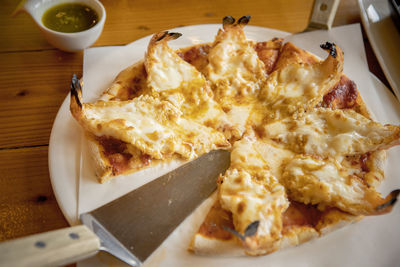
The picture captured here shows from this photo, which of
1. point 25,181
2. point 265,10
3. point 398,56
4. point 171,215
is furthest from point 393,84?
point 25,181

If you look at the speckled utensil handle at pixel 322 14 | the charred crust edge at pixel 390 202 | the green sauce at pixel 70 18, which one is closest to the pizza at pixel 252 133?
the charred crust edge at pixel 390 202

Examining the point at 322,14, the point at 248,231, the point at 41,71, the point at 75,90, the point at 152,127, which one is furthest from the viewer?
the point at 322,14

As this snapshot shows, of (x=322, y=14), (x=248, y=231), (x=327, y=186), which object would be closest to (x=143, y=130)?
(x=248, y=231)

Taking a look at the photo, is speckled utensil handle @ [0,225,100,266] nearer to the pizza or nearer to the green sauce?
the pizza

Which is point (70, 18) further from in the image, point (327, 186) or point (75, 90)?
point (327, 186)

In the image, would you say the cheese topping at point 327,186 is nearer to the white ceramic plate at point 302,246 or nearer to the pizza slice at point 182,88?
the white ceramic plate at point 302,246

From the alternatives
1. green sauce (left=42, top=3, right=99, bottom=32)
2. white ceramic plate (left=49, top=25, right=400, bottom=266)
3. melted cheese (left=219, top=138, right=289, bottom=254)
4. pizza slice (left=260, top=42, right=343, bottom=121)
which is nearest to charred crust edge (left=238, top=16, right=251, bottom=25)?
pizza slice (left=260, top=42, right=343, bottom=121)

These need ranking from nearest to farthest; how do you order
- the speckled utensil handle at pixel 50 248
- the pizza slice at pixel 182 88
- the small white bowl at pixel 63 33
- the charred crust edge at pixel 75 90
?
the speckled utensil handle at pixel 50 248, the charred crust edge at pixel 75 90, the pizza slice at pixel 182 88, the small white bowl at pixel 63 33
